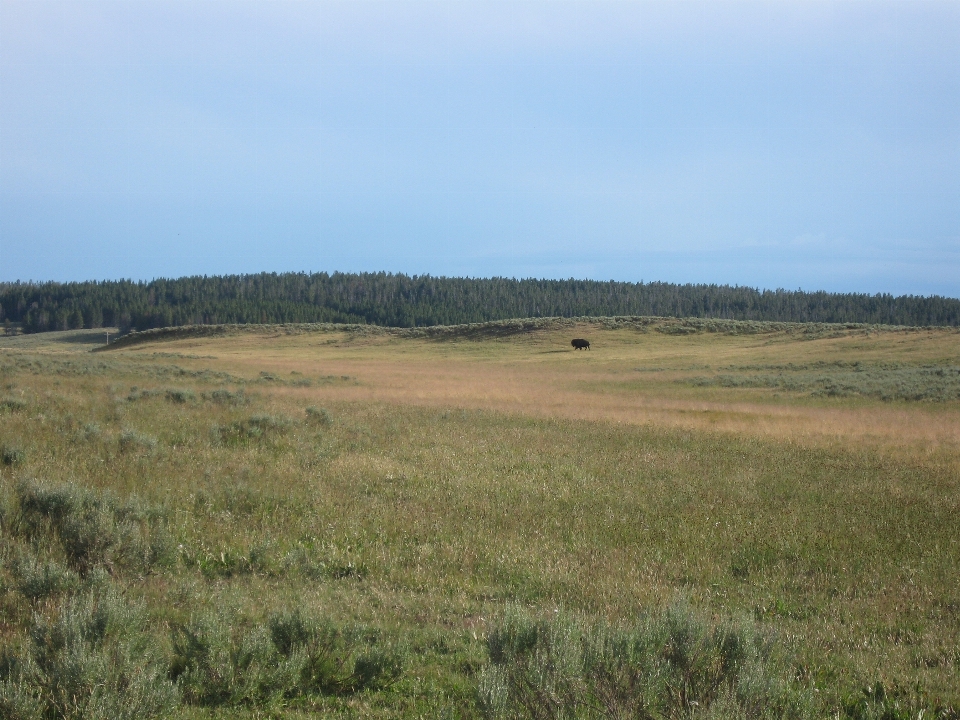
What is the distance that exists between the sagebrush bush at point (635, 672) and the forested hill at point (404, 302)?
133 meters

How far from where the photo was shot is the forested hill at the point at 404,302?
14075 centimetres

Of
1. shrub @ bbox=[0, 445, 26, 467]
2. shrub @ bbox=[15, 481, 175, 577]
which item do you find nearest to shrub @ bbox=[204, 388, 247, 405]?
shrub @ bbox=[0, 445, 26, 467]

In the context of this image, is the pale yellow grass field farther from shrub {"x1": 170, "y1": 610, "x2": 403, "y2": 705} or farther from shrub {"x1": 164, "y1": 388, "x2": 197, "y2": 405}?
shrub {"x1": 170, "y1": 610, "x2": 403, "y2": 705}

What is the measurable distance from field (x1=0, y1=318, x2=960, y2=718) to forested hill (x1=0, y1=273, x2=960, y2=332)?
122711 millimetres

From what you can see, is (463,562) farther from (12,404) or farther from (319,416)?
(12,404)

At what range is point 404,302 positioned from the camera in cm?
15562

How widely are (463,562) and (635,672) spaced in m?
3.62

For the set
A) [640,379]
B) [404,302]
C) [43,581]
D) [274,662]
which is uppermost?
[404,302]

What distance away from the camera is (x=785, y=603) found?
695cm

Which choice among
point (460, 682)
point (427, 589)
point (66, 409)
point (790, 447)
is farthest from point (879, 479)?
point (66, 409)

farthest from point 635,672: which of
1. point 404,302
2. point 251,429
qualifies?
point 404,302

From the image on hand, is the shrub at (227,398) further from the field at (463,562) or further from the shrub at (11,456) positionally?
the shrub at (11,456)

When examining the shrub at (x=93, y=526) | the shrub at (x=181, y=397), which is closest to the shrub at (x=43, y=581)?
the shrub at (x=93, y=526)

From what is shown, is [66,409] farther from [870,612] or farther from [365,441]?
[870,612]
